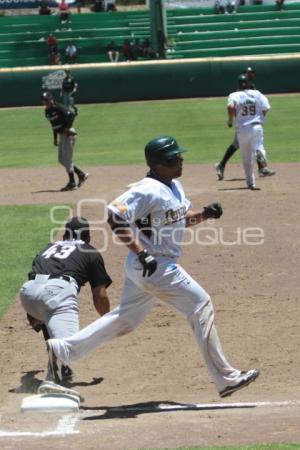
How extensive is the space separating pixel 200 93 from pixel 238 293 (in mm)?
26590

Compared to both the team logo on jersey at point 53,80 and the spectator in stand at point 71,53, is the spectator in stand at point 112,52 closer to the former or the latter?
the spectator in stand at point 71,53

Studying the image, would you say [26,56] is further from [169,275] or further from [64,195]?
[169,275]

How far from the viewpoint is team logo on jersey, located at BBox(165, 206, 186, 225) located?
6.98 metres

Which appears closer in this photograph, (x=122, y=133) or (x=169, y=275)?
(x=169, y=275)

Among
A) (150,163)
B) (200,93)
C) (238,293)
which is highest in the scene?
(150,163)

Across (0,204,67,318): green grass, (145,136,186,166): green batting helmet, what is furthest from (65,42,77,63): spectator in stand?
(145,136,186,166): green batting helmet

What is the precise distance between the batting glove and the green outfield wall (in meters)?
30.0

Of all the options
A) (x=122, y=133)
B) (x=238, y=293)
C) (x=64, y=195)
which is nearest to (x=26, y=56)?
(x=122, y=133)

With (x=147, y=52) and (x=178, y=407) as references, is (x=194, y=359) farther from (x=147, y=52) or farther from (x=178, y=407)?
(x=147, y=52)

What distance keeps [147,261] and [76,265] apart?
1404mm

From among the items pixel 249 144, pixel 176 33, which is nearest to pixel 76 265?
pixel 249 144

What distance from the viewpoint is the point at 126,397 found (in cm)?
758

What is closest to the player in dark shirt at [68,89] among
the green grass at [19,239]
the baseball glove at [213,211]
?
the green grass at [19,239]

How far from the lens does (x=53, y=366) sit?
7.29 metres
